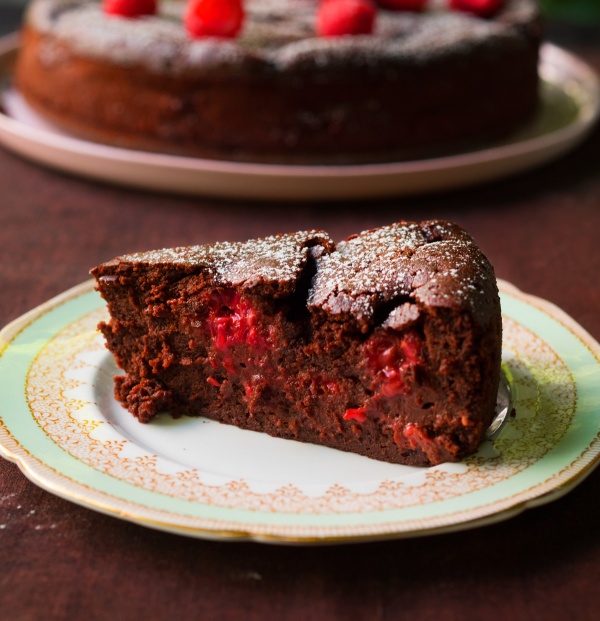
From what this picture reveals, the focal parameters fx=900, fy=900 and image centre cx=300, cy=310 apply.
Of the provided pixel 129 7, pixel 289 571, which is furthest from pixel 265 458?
pixel 129 7

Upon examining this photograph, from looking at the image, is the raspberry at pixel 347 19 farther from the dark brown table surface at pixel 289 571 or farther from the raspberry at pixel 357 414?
Answer: the dark brown table surface at pixel 289 571

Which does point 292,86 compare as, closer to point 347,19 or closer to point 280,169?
point 280,169

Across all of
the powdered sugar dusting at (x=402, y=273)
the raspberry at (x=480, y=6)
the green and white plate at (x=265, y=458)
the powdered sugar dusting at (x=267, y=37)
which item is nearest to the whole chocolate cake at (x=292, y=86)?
the powdered sugar dusting at (x=267, y=37)

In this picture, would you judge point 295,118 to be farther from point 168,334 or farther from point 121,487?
point 121,487

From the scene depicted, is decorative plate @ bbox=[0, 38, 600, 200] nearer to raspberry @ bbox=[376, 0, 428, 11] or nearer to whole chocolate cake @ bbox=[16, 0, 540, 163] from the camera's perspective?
whole chocolate cake @ bbox=[16, 0, 540, 163]

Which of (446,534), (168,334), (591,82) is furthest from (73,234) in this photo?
(591,82)
